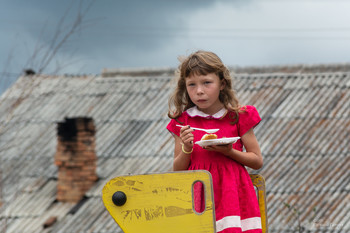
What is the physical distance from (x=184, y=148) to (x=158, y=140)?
8.89m

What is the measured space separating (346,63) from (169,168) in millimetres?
4026

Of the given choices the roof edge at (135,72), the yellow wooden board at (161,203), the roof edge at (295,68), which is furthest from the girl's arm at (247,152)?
the roof edge at (135,72)

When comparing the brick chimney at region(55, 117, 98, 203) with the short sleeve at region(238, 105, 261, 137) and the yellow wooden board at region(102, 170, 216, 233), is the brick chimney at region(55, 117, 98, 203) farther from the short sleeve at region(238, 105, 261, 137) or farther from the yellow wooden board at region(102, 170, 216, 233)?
the yellow wooden board at region(102, 170, 216, 233)

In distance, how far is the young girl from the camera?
3561mm

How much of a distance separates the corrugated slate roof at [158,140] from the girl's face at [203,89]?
6.59m

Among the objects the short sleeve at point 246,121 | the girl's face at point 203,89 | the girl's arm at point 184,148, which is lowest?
the girl's arm at point 184,148

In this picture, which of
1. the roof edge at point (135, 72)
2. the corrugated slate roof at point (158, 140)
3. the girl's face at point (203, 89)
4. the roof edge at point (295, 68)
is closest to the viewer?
the girl's face at point (203, 89)

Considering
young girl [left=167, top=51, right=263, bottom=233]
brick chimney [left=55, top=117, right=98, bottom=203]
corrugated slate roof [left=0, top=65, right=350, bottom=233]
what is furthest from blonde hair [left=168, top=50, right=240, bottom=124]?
brick chimney [left=55, top=117, right=98, bottom=203]

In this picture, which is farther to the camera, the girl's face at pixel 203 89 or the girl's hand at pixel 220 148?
the girl's face at pixel 203 89

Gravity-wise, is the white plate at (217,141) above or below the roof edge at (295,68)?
below

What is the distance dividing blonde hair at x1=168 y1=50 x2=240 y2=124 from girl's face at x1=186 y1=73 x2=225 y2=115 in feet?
0.08

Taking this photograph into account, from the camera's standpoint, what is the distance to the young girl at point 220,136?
3561 mm

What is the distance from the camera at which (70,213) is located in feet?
37.9

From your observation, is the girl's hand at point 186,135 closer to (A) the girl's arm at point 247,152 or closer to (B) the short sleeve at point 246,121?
(A) the girl's arm at point 247,152
